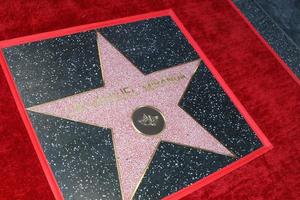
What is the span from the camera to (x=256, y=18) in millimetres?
1873

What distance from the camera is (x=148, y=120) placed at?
1.32m

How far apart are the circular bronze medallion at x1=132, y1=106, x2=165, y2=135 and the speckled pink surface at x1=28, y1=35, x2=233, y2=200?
0.6 inches

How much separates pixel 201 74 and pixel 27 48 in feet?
2.25

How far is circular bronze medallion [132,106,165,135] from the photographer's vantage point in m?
1.30

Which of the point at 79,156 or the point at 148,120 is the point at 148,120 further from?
the point at 79,156

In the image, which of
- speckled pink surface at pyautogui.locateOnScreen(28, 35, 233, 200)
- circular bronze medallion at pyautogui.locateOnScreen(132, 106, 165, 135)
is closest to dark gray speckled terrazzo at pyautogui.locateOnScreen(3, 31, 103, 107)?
speckled pink surface at pyautogui.locateOnScreen(28, 35, 233, 200)

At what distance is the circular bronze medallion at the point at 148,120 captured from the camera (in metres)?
1.30

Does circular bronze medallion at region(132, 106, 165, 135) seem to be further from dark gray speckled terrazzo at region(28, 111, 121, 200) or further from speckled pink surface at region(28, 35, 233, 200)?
dark gray speckled terrazzo at region(28, 111, 121, 200)

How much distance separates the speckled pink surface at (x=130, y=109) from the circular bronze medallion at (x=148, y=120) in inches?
0.6

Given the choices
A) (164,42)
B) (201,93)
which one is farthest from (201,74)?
(164,42)

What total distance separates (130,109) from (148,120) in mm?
75

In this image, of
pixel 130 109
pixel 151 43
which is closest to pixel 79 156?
pixel 130 109

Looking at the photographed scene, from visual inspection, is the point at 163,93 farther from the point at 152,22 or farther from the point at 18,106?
the point at 18,106

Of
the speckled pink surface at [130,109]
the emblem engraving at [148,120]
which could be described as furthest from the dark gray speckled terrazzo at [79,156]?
the emblem engraving at [148,120]
